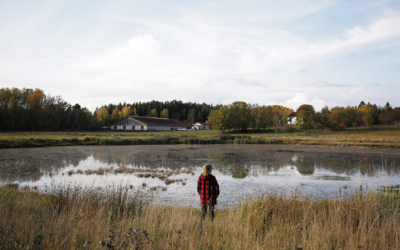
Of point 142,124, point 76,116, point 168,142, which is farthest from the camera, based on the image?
point 142,124

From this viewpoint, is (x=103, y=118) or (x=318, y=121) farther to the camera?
(x=103, y=118)

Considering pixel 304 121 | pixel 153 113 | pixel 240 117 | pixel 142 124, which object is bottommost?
pixel 142 124

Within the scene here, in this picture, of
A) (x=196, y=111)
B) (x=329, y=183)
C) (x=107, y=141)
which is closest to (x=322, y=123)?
(x=107, y=141)

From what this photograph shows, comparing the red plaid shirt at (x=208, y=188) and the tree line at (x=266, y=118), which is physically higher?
Result: the tree line at (x=266, y=118)

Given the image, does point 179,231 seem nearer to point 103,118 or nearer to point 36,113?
point 36,113

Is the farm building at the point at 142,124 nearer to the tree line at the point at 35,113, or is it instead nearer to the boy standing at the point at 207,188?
the tree line at the point at 35,113

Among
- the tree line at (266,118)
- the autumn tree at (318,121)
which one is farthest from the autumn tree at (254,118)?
the autumn tree at (318,121)

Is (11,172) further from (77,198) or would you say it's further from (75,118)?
(75,118)

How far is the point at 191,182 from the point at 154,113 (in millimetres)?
141458

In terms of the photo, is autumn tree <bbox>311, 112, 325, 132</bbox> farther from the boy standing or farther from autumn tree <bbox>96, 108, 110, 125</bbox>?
autumn tree <bbox>96, 108, 110, 125</bbox>

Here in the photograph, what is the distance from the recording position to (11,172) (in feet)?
59.6

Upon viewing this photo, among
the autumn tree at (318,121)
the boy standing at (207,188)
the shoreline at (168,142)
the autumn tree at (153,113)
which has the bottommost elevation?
the shoreline at (168,142)

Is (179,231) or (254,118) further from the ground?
(254,118)

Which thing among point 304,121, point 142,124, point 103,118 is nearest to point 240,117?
point 304,121
